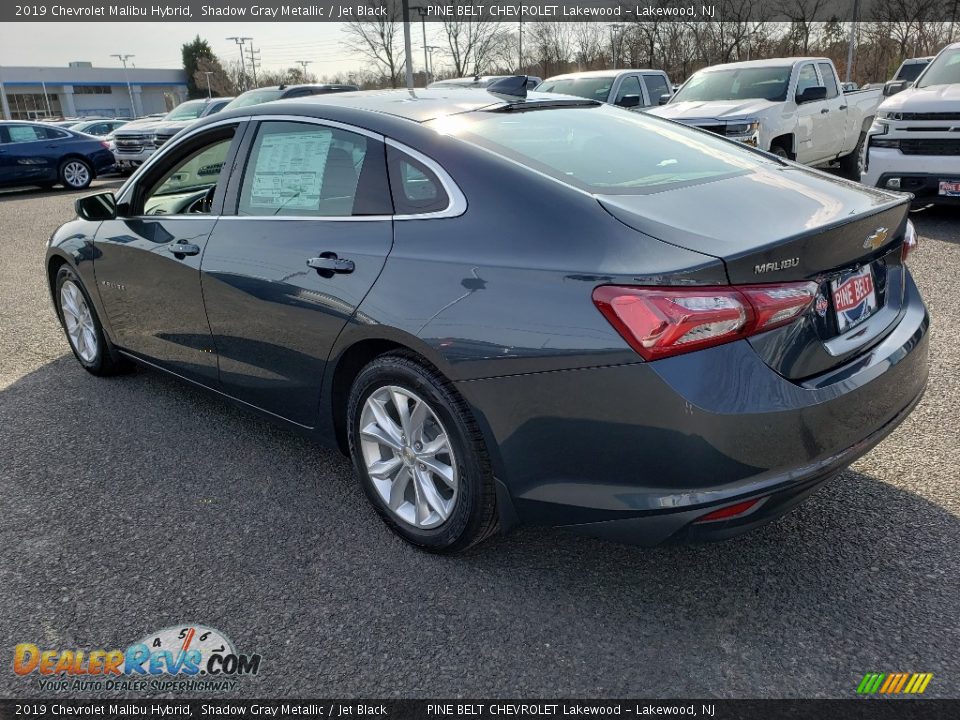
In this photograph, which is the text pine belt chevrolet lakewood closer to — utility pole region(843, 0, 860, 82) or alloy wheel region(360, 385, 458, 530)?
alloy wheel region(360, 385, 458, 530)

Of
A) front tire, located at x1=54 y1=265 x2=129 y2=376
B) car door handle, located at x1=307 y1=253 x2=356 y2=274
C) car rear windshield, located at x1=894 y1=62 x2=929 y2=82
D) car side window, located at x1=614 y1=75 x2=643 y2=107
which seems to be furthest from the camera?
car rear windshield, located at x1=894 y1=62 x2=929 y2=82

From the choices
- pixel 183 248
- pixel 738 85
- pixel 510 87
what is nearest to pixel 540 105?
pixel 510 87

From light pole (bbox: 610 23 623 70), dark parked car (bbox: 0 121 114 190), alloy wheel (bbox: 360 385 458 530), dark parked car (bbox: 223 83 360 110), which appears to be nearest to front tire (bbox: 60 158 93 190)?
dark parked car (bbox: 0 121 114 190)

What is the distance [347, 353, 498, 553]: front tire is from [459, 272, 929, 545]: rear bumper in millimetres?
125

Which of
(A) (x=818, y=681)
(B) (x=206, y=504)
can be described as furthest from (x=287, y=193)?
(A) (x=818, y=681)

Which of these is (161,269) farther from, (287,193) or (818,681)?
(818,681)

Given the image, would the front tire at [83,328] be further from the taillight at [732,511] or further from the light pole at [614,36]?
the light pole at [614,36]

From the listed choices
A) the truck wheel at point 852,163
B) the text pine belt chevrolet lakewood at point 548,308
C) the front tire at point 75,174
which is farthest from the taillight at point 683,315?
the front tire at point 75,174

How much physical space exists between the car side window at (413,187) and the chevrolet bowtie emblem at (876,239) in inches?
54.3

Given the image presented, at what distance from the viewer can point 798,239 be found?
7.44 ft

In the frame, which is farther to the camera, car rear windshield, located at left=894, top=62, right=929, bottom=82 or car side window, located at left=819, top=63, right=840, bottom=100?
car rear windshield, located at left=894, top=62, right=929, bottom=82

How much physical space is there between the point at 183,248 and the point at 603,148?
201cm

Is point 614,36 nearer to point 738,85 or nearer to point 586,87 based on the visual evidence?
point 586,87

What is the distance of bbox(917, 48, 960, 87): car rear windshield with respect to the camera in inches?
345
